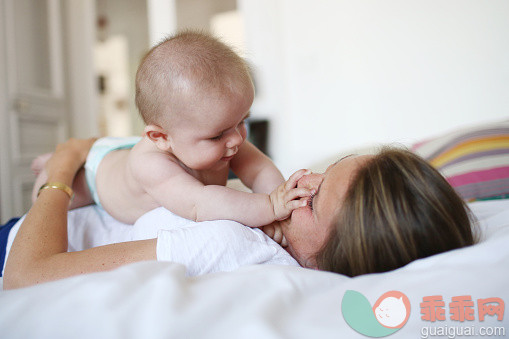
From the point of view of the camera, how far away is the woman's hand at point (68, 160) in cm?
103

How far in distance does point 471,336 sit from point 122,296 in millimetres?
434

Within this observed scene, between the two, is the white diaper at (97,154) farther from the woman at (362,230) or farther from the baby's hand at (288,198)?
the baby's hand at (288,198)

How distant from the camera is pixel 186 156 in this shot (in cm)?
86

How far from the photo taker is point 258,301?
44 cm

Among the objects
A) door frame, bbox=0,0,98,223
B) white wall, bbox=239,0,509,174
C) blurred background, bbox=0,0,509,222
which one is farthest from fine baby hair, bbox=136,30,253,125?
door frame, bbox=0,0,98,223

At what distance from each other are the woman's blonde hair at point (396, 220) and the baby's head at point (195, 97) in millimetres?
333

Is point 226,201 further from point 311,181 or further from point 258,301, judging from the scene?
point 258,301

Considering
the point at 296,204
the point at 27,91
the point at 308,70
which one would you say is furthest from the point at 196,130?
the point at 27,91

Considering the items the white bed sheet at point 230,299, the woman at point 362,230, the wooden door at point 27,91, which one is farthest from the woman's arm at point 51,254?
the wooden door at point 27,91

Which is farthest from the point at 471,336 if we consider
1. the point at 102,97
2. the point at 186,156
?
the point at 102,97

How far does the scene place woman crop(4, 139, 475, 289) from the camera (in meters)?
0.60

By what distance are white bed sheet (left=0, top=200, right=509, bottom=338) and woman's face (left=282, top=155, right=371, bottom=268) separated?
15 cm

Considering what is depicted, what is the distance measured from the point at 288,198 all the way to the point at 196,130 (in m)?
0.26

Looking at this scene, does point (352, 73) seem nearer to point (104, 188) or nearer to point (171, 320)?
point (104, 188)
